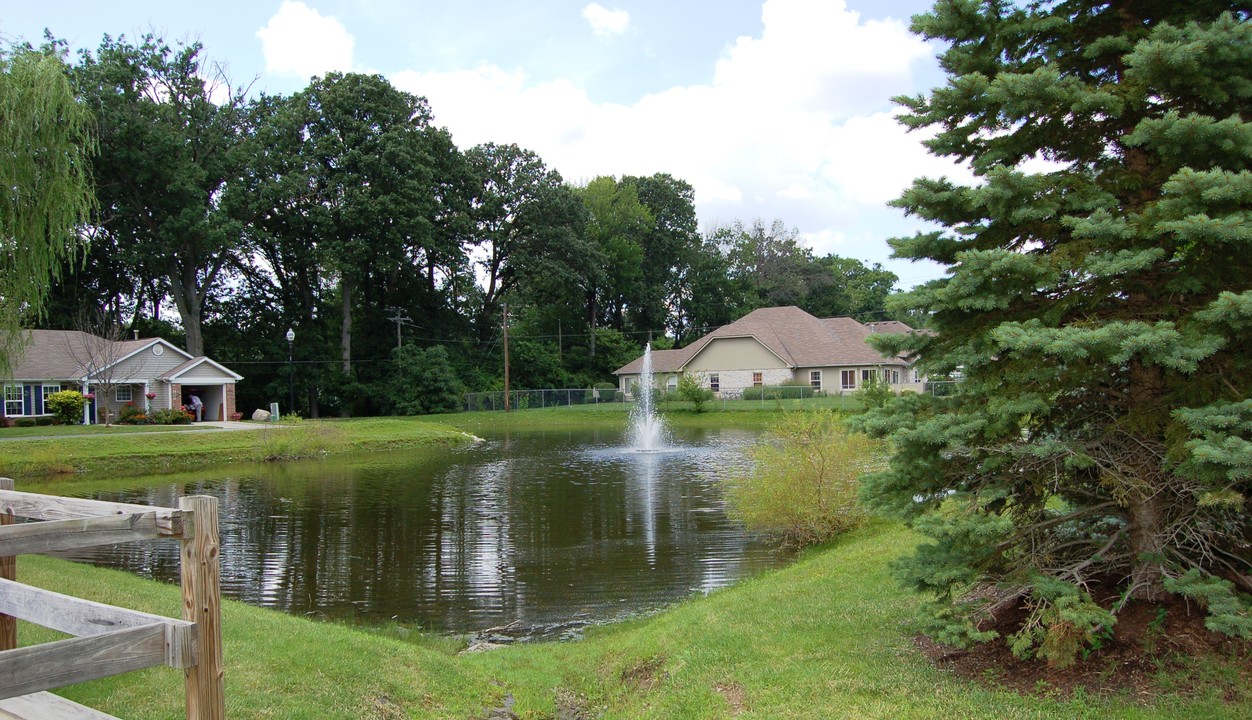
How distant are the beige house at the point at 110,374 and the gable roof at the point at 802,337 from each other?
107 feet

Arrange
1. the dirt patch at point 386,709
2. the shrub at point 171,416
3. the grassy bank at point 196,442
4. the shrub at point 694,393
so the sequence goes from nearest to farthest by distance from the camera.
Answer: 1. the dirt patch at point 386,709
2. the grassy bank at point 196,442
3. the shrub at point 171,416
4. the shrub at point 694,393

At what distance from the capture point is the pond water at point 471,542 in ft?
38.5

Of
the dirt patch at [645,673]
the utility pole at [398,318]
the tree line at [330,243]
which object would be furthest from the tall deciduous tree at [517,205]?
the dirt patch at [645,673]

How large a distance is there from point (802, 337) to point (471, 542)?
46578 mm

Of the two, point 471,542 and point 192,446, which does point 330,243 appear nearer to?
point 192,446

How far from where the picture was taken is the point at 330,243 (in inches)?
2020

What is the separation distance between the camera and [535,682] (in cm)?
807

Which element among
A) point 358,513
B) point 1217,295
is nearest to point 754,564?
point 1217,295

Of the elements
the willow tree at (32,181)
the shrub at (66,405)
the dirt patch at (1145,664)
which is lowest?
the dirt patch at (1145,664)

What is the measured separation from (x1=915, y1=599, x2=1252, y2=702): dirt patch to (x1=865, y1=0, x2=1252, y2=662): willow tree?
0.20m

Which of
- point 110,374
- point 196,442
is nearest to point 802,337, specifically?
point 196,442

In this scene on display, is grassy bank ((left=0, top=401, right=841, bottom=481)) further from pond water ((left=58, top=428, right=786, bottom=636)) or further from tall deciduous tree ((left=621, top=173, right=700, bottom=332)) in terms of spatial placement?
tall deciduous tree ((left=621, top=173, right=700, bottom=332))

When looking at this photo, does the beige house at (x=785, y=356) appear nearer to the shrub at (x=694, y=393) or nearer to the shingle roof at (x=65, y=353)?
the shrub at (x=694, y=393)

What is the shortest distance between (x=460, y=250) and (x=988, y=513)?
5568 cm
